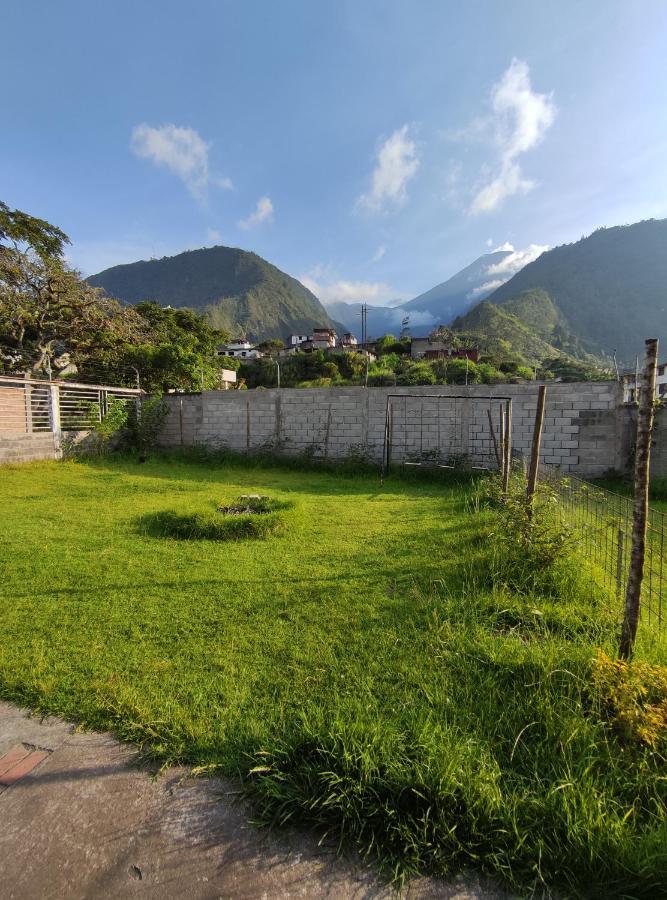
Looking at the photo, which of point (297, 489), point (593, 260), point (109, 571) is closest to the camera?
point (109, 571)

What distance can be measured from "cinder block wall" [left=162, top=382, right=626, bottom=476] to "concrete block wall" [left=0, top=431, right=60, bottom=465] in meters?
2.30

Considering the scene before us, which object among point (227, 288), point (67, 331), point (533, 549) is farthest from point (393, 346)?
point (227, 288)

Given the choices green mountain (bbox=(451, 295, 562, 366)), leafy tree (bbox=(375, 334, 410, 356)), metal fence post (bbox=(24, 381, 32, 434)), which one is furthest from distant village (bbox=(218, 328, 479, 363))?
metal fence post (bbox=(24, 381, 32, 434))

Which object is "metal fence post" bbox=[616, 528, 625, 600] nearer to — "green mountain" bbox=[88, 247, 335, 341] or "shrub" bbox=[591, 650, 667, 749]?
Result: "shrub" bbox=[591, 650, 667, 749]

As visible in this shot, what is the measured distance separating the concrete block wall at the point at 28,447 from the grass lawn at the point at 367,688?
204 inches

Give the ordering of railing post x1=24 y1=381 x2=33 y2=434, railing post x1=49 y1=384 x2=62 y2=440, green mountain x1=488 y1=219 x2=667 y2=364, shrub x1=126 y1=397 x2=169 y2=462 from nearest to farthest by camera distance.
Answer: railing post x1=24 y1=381 x2=33 y2=434 → railing post x1=49 y1=384 x2=62 y2=440 → shrub x1=126 y1=397 x2=169 y2=462 → green mountain x1=488 y1=219 x2=667 y2=364

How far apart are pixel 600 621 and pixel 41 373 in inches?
600

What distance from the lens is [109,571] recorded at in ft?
9.32

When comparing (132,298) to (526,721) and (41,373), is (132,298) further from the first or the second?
(526,721)

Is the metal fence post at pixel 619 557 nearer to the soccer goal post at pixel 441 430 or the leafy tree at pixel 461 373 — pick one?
the soccer goal post at pixel 441 430

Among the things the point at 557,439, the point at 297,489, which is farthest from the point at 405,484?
the point at 557,439

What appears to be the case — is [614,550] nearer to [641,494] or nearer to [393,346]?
[641,494]

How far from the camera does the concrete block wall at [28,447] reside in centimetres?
732

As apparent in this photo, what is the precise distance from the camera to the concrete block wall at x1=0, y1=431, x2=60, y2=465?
7317mm
